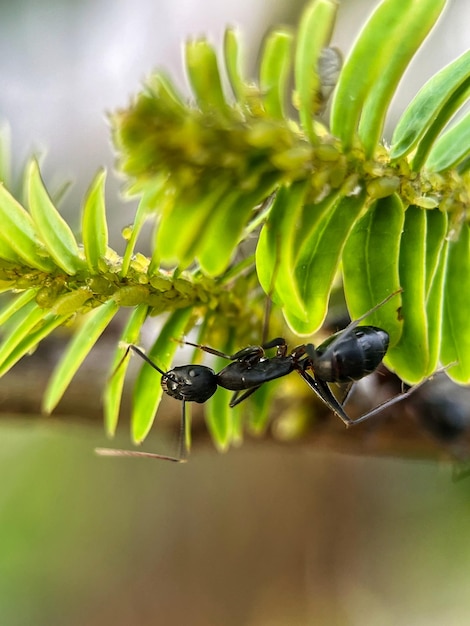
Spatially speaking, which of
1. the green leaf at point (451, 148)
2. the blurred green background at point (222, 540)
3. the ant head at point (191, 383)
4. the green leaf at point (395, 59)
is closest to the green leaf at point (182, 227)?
the green leaf at point (395, 59)

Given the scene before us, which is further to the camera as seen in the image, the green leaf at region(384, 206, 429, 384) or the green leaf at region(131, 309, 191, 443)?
the green leaf at region(131, 309, 191, 443)

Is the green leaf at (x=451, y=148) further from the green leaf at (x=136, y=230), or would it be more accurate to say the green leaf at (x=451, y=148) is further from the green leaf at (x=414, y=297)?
the green leaf at (x=136, y=230)

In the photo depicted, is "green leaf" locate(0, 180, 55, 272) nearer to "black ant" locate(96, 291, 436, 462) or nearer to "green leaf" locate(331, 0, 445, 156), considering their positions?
"black ant" locate(96, 291, 436, 462)

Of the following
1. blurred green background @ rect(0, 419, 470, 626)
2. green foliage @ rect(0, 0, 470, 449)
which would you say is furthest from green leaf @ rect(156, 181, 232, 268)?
blurred green background @ rect(0, 419, 470, 626)

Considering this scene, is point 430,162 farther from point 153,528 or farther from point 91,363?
point 153,528

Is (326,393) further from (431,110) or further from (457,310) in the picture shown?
(431,110)

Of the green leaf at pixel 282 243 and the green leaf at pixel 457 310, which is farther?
the green leaf at pixel 457 310
